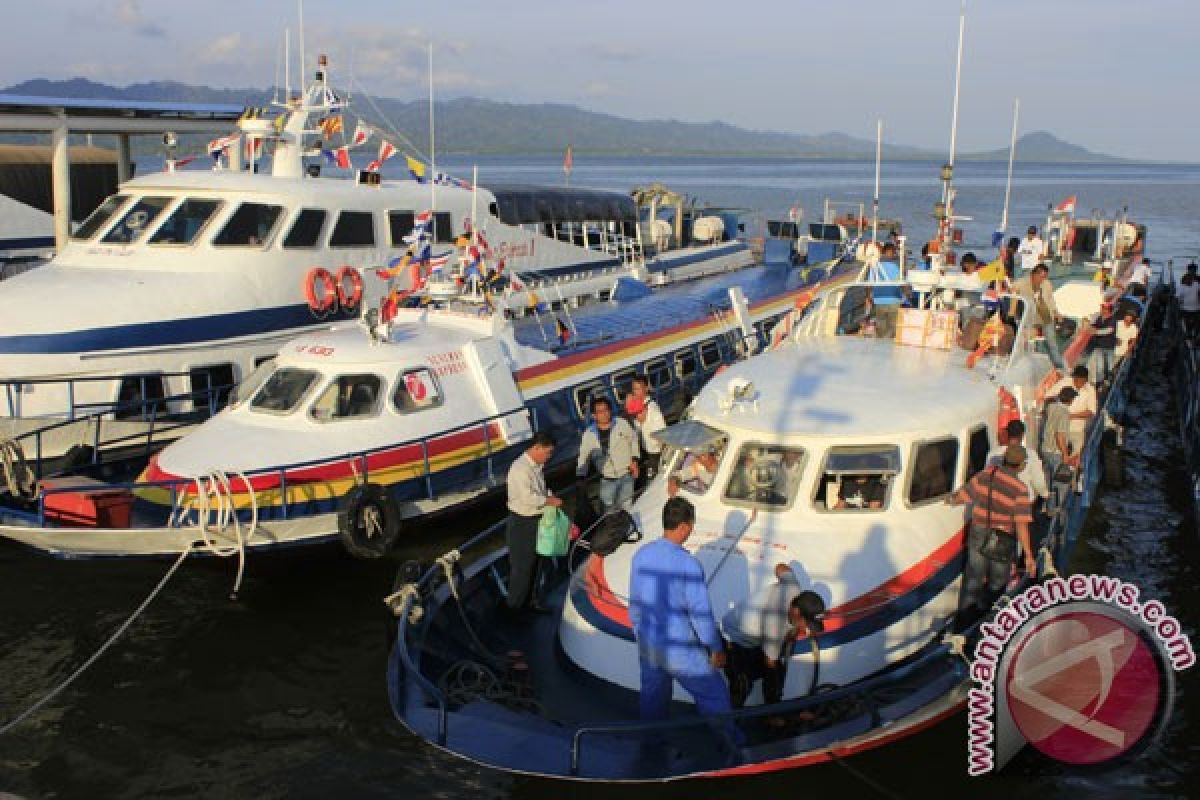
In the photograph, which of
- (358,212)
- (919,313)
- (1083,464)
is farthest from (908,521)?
(358,212)

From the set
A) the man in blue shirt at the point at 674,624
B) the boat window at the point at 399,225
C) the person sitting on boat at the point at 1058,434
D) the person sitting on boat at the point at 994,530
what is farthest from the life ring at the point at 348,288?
the man in blue shirt at the point at 674,624

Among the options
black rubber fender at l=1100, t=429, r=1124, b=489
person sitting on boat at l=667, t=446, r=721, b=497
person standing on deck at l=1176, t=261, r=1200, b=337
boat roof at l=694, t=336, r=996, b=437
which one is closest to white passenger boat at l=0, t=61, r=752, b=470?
boat roof at l=694, t=336, r=996, b=437

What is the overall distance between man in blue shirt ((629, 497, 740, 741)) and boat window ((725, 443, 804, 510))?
2.07m

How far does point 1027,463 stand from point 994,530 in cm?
97

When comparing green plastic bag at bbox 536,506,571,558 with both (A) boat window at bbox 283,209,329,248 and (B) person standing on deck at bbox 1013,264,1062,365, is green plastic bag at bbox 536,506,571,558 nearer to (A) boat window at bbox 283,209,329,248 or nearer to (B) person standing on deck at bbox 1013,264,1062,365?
(B) person standing on deck at bbox 1013,264,1062,365

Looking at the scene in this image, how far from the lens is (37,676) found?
1071 cm

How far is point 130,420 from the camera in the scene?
14.7 metres

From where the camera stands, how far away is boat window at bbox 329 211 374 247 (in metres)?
17.7

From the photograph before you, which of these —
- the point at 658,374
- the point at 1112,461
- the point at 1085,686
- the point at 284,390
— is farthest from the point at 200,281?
the point at 1112,461

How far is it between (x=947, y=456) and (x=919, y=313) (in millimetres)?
3110

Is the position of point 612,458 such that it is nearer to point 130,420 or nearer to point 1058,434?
point 1058,434

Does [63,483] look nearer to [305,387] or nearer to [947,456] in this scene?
[305,387]

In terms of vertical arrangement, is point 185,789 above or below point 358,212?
below

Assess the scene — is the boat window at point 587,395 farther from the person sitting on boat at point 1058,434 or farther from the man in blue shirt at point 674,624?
the man in blue shirt at point 674,624
